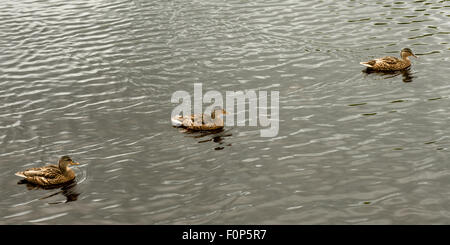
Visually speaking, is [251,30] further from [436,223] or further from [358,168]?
[436,223]

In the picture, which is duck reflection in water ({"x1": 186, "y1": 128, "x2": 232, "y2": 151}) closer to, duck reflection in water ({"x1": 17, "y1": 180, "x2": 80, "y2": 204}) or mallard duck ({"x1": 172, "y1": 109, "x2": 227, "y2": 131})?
mallard duck ({"x1": 172, "y1": 109, "x2": 227, "y2": 131})

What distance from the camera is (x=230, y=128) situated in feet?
67.0

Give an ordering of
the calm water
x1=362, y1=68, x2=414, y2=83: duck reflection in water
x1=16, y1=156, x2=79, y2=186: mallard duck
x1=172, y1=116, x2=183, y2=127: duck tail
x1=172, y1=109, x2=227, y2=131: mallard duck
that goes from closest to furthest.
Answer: the calm water < x1=16, y1=156, x2=79, y2=186: mallard duck < x1=172, y1=109, x2=227, y2=131: mallard duck < x1=172, y1=116, x2=183, y2=127: duck tail < x1=362, y1=68, x2=414, y2=83: duck reflection in water

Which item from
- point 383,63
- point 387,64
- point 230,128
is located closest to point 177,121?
point 230,128

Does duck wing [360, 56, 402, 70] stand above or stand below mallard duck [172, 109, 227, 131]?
above

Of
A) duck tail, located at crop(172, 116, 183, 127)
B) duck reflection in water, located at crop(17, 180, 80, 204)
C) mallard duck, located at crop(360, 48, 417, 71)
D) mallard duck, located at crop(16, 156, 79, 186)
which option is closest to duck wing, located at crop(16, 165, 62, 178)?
mallard duck, located at crop(16, 156, 79, 186)

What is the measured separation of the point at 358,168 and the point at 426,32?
14059 mm

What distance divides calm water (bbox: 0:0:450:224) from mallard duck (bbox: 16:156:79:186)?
0.30 meters

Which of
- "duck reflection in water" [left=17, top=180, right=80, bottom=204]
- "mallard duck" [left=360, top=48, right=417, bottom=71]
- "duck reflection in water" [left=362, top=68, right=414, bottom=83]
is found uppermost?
"mallard duck" [left=360, top=48, right=417, bottom=71]

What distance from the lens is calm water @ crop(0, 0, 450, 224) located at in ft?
51.8

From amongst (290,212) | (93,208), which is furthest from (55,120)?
(290,212)

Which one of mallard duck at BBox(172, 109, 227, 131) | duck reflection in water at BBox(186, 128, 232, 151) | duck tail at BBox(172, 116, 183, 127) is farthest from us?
duck tail at BBox(172, 116, 183, 127)

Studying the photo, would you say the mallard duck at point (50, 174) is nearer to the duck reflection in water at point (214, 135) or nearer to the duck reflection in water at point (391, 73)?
the duck reflection in water at point (214, 135)

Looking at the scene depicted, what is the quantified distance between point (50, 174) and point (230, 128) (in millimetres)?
6444
